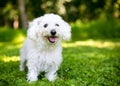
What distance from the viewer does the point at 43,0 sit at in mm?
33688

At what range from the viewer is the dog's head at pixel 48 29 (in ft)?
27.8

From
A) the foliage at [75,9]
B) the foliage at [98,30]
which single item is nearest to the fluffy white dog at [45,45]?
the foliage at [98,30]

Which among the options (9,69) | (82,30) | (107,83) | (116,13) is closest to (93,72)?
(107,83)

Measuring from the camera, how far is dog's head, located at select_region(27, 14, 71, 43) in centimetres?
848

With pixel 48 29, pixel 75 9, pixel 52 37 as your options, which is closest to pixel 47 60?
pixel 52 37

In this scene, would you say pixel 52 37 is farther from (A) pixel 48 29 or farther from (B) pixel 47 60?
(B) pixel 47 60

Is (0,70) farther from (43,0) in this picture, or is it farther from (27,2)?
(27,2)

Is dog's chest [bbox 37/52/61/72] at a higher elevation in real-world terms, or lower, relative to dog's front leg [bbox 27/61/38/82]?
higher

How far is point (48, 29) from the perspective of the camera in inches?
331

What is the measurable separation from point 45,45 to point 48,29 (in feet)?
1.95

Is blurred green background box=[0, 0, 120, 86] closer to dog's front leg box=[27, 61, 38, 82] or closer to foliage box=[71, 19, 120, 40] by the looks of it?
foliage box=[71, 19, 120, 40]

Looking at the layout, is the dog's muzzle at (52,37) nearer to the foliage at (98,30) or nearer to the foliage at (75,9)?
the foliage at (98,30)

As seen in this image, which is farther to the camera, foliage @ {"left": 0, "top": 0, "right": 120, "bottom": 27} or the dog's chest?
foliage @ {"left": 0, "top": 0, "right": 120, "bottom": 27}

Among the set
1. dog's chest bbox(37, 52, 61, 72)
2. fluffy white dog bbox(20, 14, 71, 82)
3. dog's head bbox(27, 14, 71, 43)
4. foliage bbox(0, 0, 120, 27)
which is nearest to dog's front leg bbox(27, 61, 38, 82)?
fluffy white dog bbox(20, 14, 71, 82)
